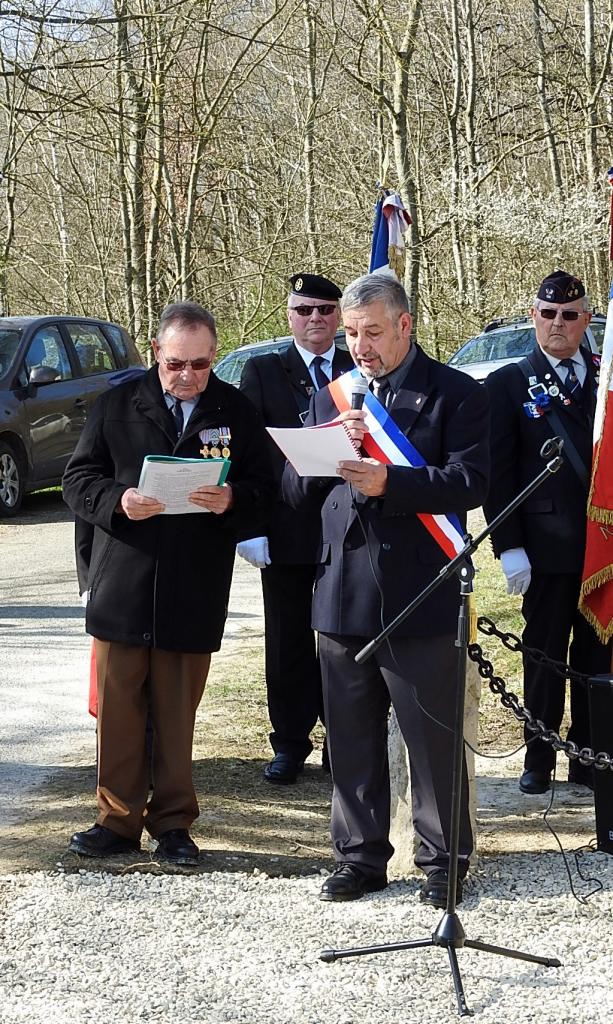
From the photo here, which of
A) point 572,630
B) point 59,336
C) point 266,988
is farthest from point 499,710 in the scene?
point 59,336

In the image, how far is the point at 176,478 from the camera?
4.55 m

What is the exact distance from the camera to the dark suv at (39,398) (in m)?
13.5

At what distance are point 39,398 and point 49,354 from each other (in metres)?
0.71

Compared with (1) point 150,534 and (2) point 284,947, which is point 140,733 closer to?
(1) point 150,534

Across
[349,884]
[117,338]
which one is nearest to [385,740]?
[349,884]

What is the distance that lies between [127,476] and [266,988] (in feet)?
6.32

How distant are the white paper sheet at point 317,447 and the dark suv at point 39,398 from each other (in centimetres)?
945

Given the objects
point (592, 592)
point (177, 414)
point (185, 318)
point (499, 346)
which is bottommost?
point (592, 592)

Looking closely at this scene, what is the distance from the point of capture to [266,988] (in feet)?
12.9

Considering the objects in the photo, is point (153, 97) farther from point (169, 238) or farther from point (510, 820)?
point (510, 820)

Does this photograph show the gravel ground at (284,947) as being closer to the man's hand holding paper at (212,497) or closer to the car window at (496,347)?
the man's hand holding paper at (212,497)

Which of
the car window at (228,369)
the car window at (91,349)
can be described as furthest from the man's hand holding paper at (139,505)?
the car window at (228,369)

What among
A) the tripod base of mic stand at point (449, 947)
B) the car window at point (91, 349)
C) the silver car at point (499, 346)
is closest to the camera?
the tripod base of mic stand at point (449, 947)

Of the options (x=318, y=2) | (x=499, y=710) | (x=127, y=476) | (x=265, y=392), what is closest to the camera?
(x=127, y=476)
